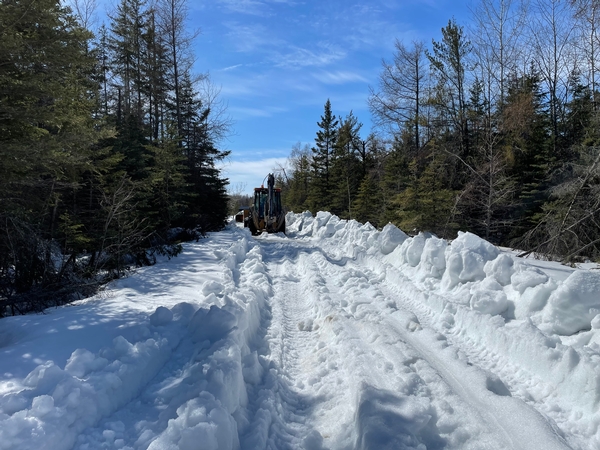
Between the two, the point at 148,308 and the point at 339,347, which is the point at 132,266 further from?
the point at 339,347

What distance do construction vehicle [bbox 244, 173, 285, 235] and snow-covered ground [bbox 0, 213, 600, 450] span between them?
13.5 m

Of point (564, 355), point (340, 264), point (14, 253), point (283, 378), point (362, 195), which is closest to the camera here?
point (564, 355)

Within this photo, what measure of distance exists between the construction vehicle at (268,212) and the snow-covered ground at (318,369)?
13485 mm

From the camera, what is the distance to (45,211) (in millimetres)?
8102

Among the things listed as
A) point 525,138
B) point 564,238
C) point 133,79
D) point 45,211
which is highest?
point 133,79

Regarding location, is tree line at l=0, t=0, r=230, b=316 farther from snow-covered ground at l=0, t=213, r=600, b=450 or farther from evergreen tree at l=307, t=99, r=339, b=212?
evergreen tree at l=307, t=99, r=339, b=212

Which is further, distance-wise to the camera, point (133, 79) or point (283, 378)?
point (133, 79)

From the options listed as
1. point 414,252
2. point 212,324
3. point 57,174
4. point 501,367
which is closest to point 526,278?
point 501,367

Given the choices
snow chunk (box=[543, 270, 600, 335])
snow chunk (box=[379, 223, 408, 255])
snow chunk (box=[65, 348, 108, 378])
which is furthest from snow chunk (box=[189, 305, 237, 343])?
snow chunk (box=[379, 223, 408, 255])

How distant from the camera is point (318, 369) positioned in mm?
4273

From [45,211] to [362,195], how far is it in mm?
23651

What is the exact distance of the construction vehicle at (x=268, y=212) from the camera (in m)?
20.3

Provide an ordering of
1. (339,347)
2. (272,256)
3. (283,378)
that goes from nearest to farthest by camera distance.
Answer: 1. (283,378)
2. (339,347)
3. (272,256)

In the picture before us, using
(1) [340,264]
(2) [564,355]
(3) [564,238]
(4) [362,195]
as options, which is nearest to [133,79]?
(4) [362,195]
